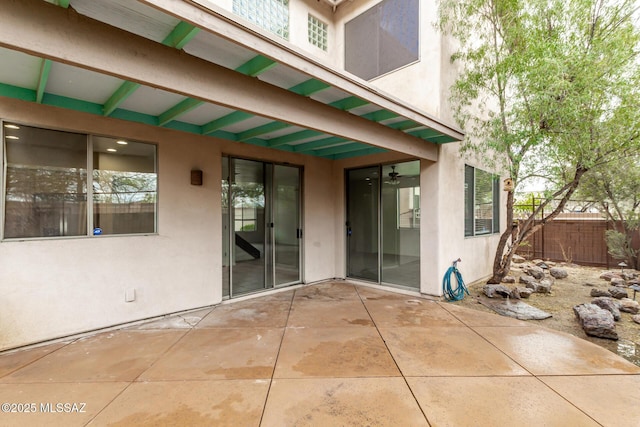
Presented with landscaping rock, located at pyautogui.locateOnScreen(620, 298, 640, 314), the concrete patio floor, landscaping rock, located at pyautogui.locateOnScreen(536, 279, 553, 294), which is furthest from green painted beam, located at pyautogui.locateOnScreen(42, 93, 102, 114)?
landscaping rock, located at pyautogui.locateOnScreen(620, 298, 640, 314)

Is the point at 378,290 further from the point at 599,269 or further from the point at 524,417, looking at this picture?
the point at 599,269

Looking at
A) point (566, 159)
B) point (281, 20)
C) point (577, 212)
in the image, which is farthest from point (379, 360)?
point (577, 212)

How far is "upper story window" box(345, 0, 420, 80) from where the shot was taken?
512 cm

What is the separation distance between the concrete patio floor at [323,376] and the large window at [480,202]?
2610 mm

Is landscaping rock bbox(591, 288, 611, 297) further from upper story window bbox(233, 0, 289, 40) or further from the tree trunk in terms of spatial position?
upper story window bbox(233, 0, 289, 40)

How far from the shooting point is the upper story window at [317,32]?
6.44 metres

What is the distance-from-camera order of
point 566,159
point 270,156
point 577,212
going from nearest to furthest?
point 566,159, point 270,156, point 577,212

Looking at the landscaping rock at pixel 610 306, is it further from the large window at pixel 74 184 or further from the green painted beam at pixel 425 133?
the large window at pixel 74 184

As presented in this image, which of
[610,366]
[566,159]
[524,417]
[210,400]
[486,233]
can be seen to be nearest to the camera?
[524,417]

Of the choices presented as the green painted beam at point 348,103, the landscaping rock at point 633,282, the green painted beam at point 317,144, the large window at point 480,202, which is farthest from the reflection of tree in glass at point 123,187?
the landscaping rock at point 633,282

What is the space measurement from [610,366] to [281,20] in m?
7.43

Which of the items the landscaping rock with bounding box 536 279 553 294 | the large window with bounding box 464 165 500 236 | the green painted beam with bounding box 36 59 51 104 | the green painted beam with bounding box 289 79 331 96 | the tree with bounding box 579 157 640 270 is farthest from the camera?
the tree with bounding box 579 157 640 270

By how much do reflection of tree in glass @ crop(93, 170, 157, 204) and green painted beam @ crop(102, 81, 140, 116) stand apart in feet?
2.50

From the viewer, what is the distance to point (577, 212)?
8648mm
